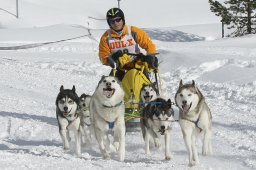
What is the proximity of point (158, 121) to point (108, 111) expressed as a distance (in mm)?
643

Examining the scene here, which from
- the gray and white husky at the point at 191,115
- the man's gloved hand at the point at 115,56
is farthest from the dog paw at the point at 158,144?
the man's gloved hand at the point at 115,56

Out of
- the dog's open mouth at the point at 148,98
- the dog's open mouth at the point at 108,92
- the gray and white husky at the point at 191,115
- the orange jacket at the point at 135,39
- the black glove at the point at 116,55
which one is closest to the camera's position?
the gray and white husky at the point at 191,115

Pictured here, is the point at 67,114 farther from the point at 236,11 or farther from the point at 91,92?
the point at 236,11

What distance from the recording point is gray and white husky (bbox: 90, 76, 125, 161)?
596cm

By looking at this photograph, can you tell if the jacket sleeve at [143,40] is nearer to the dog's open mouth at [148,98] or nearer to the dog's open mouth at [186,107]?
the dog's open mouth at [148,98]

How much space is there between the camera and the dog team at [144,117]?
5.71 meters

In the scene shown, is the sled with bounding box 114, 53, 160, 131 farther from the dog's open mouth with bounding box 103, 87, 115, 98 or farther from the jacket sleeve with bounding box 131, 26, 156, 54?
the dog's open mouth with bounding box 103, 87, 115, 98

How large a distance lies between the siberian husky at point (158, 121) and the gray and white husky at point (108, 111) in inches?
16.9

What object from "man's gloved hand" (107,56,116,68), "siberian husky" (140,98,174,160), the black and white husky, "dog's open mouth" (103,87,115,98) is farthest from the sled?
"dog's open mouth" (103,87,115,98)

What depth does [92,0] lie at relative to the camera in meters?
82.9

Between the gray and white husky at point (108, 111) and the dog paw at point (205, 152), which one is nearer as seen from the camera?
the gray and white husky at point (108, 111)

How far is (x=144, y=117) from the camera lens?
662 cm

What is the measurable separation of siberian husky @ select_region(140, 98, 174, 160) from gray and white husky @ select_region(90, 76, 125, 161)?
0.43 m

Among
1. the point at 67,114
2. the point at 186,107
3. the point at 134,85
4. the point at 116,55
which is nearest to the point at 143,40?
the point at 116,55
